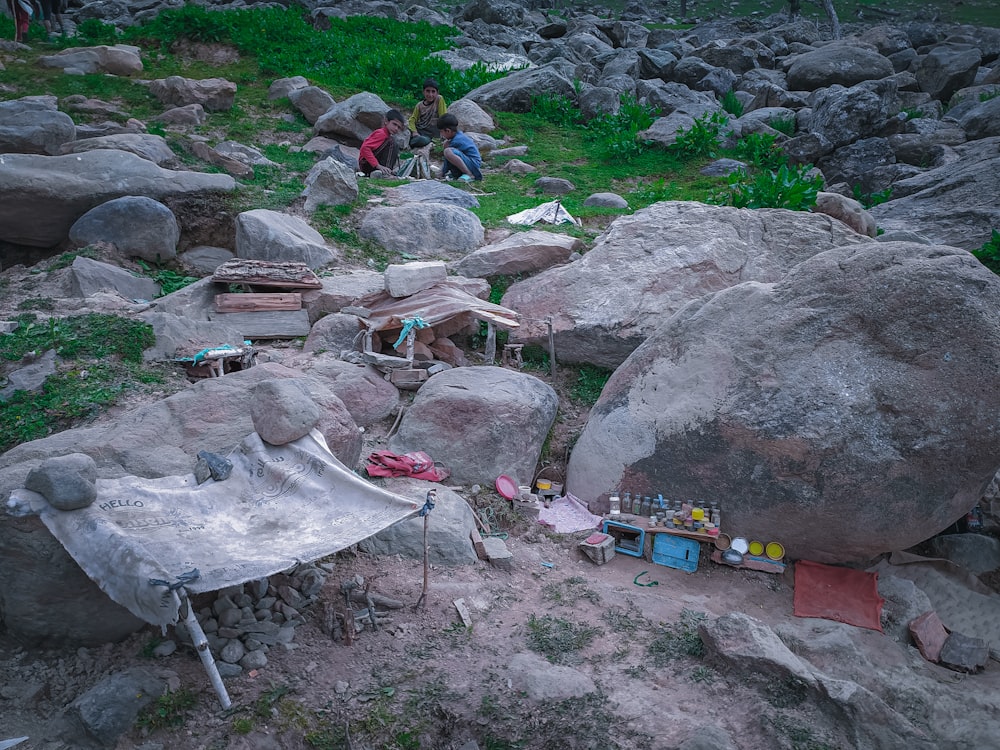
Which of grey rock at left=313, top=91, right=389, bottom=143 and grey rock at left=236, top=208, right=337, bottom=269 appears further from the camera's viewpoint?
grey rock at left=313, top=91, right=389, bottom=143

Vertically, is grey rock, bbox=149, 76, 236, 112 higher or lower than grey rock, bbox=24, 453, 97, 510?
higher

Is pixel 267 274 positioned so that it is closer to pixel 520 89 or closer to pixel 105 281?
pixel 105 281

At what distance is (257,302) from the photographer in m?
7.83

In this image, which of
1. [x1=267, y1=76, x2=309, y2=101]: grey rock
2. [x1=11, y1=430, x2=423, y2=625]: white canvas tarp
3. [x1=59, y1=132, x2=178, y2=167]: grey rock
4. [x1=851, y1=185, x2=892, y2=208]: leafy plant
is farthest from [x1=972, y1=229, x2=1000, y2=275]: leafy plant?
[x1=267, y1=76, x2=309, y2=101]: grey rock

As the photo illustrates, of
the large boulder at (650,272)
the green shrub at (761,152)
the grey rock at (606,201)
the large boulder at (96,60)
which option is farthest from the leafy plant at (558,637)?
the large boulder at (96,60)

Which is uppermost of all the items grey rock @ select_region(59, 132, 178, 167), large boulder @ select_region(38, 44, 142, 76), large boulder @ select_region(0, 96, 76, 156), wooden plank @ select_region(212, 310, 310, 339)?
large boulder @ select_region(38, 44, 142, 76)

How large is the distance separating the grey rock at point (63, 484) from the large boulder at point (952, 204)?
9593 mm

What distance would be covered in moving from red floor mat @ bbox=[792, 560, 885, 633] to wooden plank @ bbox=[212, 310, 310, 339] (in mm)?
5246

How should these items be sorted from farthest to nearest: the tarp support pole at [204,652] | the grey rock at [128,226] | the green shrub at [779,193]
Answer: the green shrub at [779,193] < the grey rock at [128,226] < the tarp support pole at [204,652]

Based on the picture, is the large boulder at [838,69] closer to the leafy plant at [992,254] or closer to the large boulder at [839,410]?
the leafy plant at [992,254]

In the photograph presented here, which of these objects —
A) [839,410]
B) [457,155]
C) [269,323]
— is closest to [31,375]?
[269,323]

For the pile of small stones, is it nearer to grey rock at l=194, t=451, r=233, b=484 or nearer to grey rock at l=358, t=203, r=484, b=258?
grey rock at l=194, t=451, r=233, b=484

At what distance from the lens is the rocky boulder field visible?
3.97 meters

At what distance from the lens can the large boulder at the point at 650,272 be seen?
26.2ft
